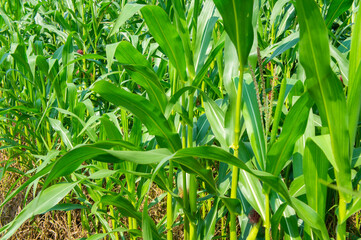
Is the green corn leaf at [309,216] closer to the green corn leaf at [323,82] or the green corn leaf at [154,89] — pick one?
the green corn leaf at [323,82]

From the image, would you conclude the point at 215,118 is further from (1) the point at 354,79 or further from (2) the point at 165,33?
(1) the point at 354,79

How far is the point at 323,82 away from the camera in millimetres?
678

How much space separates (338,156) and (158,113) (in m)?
0.39

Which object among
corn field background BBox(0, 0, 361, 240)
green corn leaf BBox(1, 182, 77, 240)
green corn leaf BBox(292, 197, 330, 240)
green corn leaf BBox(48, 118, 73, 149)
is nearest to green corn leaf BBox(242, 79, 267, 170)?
corn field background BBox(0, 0, 361, 240)

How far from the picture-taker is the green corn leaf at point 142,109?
0.89 m

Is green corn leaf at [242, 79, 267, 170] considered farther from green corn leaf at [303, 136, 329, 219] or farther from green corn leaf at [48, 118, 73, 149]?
green corn leaf at [48, 118, 73, 149]

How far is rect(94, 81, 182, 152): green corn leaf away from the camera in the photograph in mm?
890

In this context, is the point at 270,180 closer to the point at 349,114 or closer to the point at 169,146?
the point at 349,114

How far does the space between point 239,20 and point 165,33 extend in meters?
0.24

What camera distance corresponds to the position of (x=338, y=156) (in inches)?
28.5

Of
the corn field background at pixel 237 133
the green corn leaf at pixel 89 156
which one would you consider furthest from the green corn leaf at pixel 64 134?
the green corn leaf at pixel 89 156

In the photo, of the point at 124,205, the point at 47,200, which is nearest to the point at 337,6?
the point at 124,205

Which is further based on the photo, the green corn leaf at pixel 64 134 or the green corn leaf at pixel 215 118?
the green corn leaf at pixel 64 134

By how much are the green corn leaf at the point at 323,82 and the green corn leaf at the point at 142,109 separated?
349 mm
